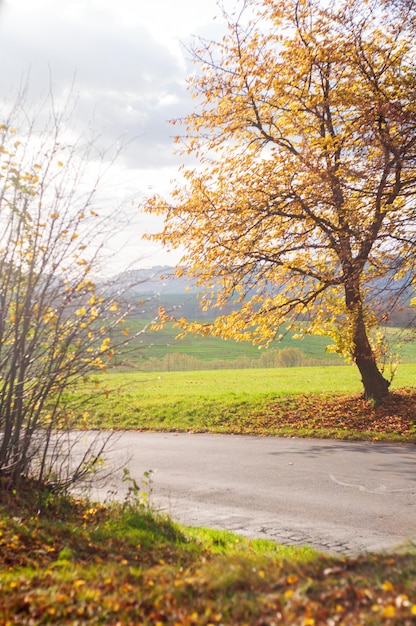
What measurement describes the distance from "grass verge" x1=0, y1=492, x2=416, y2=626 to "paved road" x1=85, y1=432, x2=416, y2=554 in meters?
1.25

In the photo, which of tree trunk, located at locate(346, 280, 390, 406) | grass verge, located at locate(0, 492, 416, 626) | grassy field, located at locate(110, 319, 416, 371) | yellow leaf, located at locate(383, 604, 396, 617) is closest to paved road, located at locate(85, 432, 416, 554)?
grass verge, located at locate(0, 492, 416, 626)

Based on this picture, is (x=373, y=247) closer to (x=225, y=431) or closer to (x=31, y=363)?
(x=225, y=431)

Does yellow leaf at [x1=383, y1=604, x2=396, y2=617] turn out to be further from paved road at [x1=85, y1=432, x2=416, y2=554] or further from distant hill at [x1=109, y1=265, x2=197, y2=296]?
distant hill at [x1=109, y1=265, x2=197, y2=296]

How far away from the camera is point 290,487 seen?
10008 millimetres

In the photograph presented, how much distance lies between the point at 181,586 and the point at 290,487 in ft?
18.7

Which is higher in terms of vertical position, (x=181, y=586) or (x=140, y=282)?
(x=140, y=282)

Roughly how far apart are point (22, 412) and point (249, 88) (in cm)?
1183

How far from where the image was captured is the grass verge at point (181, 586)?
397 centimetres

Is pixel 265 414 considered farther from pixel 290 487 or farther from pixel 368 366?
pixel 290 487

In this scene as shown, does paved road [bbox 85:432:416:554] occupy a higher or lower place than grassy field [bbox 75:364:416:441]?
lower

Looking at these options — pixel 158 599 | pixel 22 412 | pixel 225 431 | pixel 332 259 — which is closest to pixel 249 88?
pixel 332 259

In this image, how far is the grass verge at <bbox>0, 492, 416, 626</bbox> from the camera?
397 cm

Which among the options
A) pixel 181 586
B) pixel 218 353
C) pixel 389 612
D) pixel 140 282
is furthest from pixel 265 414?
pixel 218 353

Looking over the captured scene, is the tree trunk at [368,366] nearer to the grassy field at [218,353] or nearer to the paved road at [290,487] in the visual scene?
the grassy field at [218,353]
